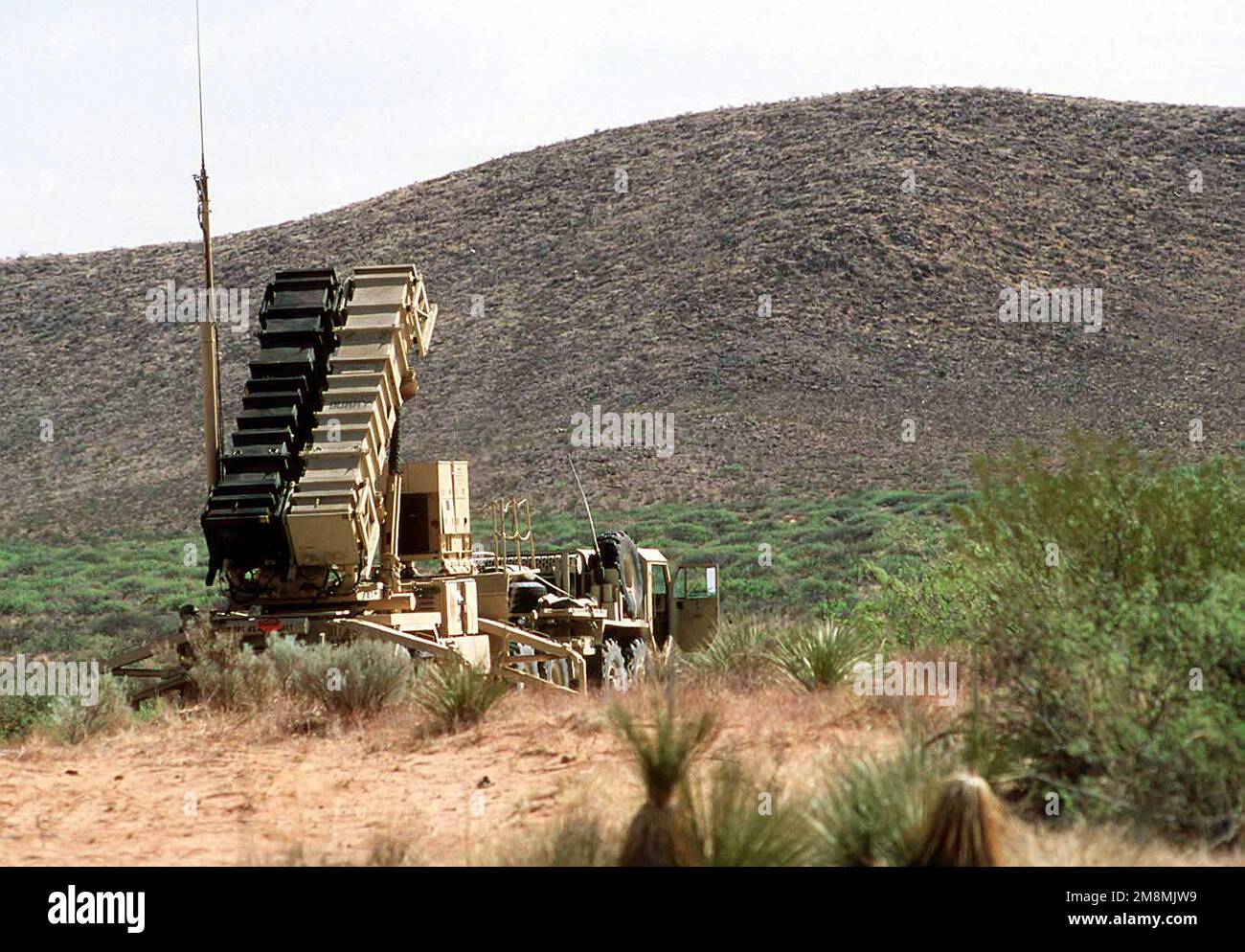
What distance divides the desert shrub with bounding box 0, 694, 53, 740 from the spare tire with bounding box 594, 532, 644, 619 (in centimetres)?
739

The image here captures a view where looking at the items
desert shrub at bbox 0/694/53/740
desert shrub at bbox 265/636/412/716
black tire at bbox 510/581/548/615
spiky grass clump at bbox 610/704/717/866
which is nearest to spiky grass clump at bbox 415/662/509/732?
desert shrub at bbox 265/636/412/716

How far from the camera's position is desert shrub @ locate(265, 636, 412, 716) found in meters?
14.3

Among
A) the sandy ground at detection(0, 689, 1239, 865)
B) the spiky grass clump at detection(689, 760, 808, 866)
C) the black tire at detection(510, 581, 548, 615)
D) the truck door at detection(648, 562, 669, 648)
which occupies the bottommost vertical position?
the truck door at detection(648, 562, 669, 648)

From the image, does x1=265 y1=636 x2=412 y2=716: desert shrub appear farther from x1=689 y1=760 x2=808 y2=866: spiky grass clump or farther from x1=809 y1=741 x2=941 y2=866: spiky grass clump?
x1=809 y1=741 x2=941 y2=866: spiky grass clump

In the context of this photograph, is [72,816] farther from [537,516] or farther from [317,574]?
[537,516]

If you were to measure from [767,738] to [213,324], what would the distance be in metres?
8.11

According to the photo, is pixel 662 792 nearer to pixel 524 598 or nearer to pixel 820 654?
pixel 820 654

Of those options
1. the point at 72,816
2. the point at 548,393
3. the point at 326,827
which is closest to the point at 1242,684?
the point at 326,827

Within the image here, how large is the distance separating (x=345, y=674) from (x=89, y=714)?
2259 millimetres

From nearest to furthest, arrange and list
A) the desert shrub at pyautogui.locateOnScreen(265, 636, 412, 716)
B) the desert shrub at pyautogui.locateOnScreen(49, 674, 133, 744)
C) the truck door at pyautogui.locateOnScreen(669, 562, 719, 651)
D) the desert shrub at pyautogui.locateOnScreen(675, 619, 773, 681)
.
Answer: the desert shrub at pyautogui.locateOnScreen(49, 674, 133, 744) → the desert shrub at pyautogui.locateOnScreen(265, 636, 412, 716) → the desert shrub at pyautogui.locateOnScreen(675, 619, 773, 681) → the truck door at pyautogui.locateOnScreen(669, 562, 719, 651)

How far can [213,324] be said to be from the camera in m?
16.5

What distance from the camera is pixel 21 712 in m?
16.1

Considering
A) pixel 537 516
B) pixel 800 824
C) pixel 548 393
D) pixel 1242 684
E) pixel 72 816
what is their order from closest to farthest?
1. pixel 800 824
2. pixel 1242 684
3. pixel 72 816
4. pixel 537 516
5. pixel 548 393

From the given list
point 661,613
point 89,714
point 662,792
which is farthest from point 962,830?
point 661,613
